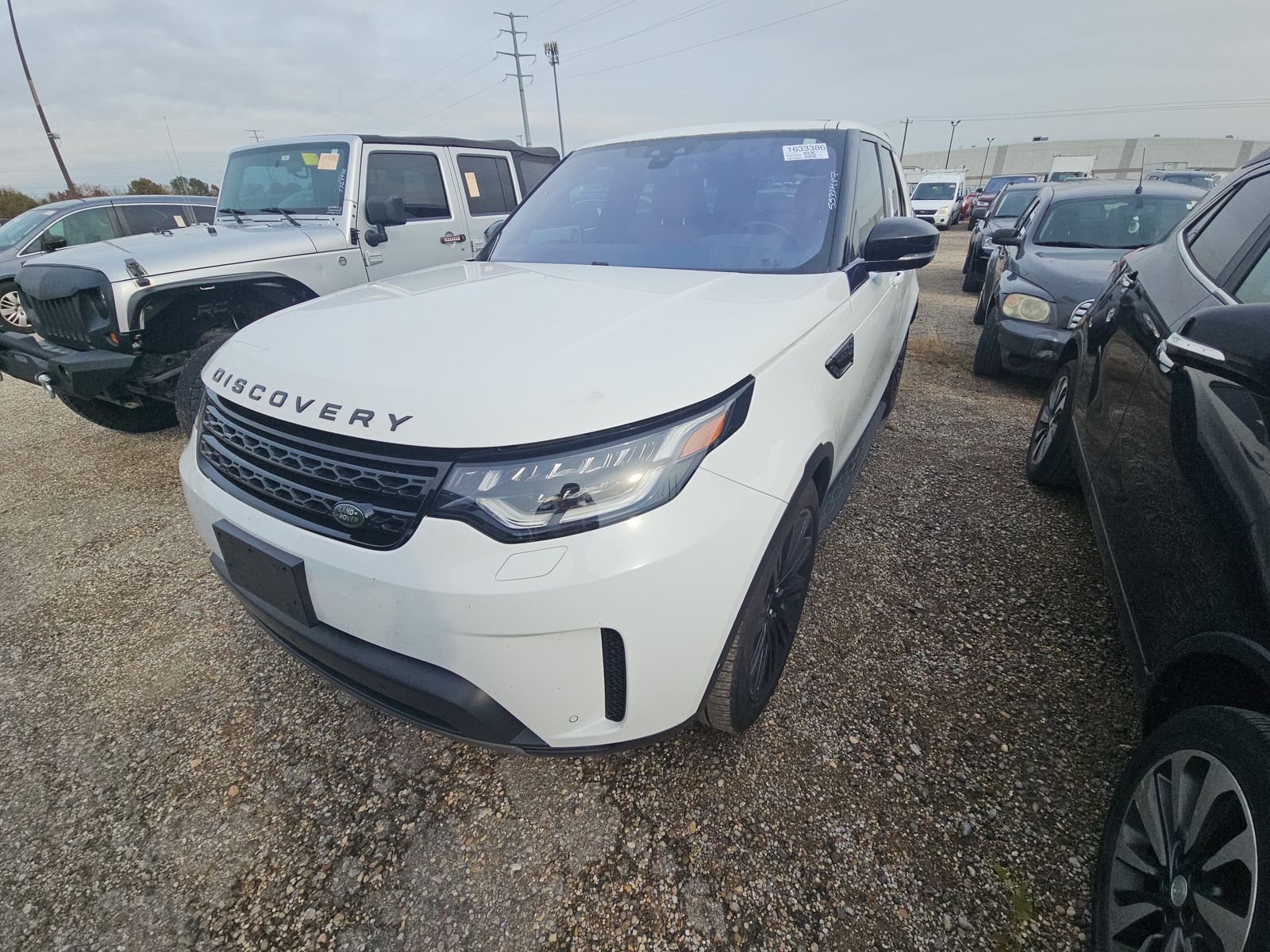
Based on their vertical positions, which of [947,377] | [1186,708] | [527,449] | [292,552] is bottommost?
[947,377]

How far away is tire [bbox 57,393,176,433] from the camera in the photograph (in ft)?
14.2

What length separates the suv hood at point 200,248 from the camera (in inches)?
139

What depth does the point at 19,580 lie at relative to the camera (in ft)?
9.54

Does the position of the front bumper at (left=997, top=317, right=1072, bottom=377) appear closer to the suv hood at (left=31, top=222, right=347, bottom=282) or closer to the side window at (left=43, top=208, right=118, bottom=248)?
A: the suv hood at (left=31, top=222, right=347, bottom=282)

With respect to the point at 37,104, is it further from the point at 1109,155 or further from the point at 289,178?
the point at 1109,155

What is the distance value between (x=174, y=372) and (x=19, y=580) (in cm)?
141

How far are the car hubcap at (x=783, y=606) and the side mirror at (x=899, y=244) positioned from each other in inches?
40.5

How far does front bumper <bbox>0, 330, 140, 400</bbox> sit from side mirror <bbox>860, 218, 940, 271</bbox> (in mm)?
4025

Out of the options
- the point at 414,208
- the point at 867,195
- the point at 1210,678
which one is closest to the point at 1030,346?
the point at 867,195

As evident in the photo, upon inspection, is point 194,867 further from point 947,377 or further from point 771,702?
point 947,377

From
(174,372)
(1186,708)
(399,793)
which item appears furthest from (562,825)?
(174,372)

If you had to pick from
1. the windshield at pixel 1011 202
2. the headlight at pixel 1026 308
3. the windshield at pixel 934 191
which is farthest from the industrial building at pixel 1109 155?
the headlight at pixel 1026 308

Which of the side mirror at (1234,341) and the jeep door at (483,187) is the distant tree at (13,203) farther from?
the side mirror at (1234,341)

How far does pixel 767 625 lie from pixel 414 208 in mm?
4725
